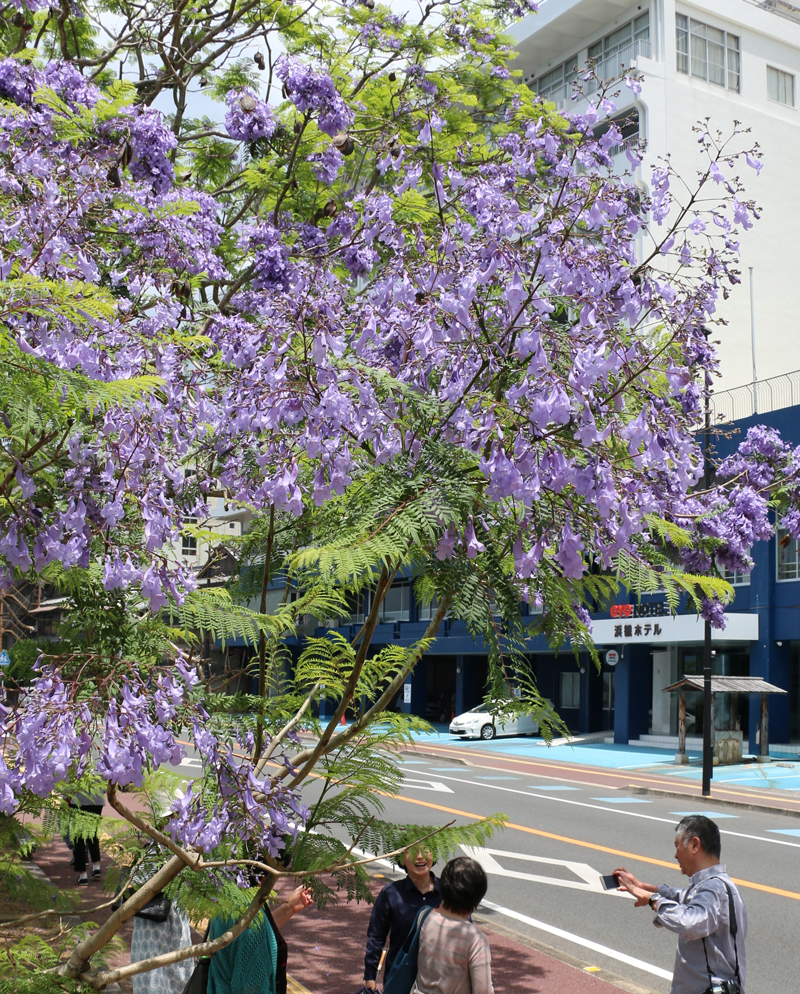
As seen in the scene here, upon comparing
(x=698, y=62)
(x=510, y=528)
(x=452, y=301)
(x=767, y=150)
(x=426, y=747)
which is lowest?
(x=426, y=747)

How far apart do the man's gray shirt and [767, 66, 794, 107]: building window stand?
38.4 metres

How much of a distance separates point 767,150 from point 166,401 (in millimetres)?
36695

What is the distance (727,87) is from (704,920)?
36897mm

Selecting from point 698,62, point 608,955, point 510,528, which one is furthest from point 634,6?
point 510,528

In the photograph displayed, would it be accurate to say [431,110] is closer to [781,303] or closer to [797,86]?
[781,303]

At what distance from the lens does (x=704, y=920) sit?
157 inches

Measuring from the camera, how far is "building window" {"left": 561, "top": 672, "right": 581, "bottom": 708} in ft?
117

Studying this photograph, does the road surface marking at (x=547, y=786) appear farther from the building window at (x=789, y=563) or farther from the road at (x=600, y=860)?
the building window at (x=789, y=563)

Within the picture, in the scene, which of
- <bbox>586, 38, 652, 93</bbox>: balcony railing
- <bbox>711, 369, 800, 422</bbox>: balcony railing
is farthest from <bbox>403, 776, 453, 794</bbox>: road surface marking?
<bbox>586, 38, 652, 93</bbox>: balcony railing

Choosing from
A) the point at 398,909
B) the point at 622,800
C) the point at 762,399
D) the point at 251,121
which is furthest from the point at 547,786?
the point at 398,909

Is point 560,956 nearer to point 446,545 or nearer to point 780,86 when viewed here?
point 446,545

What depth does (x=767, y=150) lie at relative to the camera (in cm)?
3544

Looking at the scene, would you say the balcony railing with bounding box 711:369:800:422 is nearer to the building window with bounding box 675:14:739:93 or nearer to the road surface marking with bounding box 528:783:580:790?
the road surface marking with bounding box 528:783:580:790

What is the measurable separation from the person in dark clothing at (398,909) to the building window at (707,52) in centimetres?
3454
